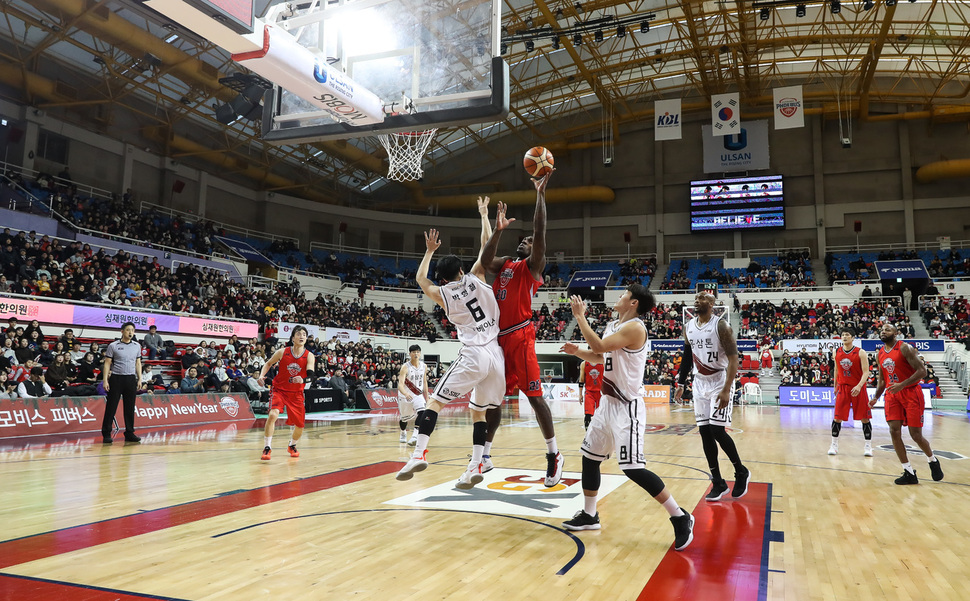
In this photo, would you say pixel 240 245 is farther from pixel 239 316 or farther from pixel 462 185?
pixel 462 185

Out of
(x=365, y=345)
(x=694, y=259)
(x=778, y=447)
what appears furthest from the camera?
(x=694, y=259)

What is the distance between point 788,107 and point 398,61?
24440 millimetres

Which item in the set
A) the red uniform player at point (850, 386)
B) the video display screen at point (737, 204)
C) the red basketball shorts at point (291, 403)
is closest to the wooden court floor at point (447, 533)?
the red basketball shorts at point (291, 403)

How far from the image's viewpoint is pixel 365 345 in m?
25.9

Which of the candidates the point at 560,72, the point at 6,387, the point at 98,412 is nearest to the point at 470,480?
the point at 98,412

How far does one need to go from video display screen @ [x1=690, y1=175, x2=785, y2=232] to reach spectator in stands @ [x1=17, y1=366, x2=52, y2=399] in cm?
3312

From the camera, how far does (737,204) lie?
36781 millimetres

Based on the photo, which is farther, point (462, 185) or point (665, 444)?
point (462, 185)

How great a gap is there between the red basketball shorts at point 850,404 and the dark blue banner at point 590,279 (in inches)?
1056

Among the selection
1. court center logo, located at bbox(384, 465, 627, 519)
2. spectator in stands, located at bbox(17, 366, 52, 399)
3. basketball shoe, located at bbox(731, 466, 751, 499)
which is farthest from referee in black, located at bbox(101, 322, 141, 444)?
basketball shoe, located at bbox(731, 466, 751, 499)

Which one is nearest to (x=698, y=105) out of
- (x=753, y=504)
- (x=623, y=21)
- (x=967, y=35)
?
(x=967, y=35)

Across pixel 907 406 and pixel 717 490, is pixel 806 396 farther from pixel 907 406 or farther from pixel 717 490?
pixel 717 490

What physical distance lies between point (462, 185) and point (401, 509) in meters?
36.0

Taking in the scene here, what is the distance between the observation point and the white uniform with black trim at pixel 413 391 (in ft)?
34.4
